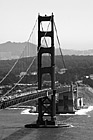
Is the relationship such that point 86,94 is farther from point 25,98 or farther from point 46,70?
point 25,98

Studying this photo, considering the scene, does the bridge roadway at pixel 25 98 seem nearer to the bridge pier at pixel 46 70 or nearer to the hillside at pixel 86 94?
the bridge pier at pixel 46 70

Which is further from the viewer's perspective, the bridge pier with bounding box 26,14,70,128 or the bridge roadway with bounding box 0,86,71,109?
the bridge pier with bounding box 26,14,70,128

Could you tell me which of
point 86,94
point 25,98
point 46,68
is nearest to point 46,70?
point 46,68

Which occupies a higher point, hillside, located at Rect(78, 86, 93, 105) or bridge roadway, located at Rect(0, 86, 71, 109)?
bridge roadway, located at Rect(0, 86, 71, 109)

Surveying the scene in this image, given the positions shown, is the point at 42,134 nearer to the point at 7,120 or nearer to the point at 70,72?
the point at 7,120

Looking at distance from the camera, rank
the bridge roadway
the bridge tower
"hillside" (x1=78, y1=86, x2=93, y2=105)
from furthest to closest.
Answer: "hillside" (x1=78, y1=86, x2=93, y2=105), the bridge tower, the bridge roadway

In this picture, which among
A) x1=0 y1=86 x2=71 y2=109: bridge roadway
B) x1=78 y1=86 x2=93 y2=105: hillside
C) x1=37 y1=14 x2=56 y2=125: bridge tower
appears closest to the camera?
x1=0 y1=86 x2=71 y2=109: bridge roadway

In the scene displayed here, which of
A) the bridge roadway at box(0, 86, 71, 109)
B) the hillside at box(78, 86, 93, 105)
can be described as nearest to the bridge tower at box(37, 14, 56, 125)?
the bridge roadway at box(0, 86, 71, 109)

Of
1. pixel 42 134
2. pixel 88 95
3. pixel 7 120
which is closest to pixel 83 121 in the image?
pixel 7 120

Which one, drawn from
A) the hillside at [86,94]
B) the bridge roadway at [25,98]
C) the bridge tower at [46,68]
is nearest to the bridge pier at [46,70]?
the bridge tower at [46,68]

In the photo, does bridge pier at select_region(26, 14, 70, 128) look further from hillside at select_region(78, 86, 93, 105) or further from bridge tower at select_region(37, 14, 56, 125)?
hillside at select_region(78, 86, 93, 105)

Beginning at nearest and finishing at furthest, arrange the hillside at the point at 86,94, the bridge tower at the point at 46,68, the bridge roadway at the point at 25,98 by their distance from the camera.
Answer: the bridge roadway at the point at 25,98 < the bridge tower at the point at 46,68 < the hillside at the point at 86,94

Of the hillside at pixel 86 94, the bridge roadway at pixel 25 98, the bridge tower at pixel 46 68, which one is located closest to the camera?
the bridge roadway at pixel 25 98
